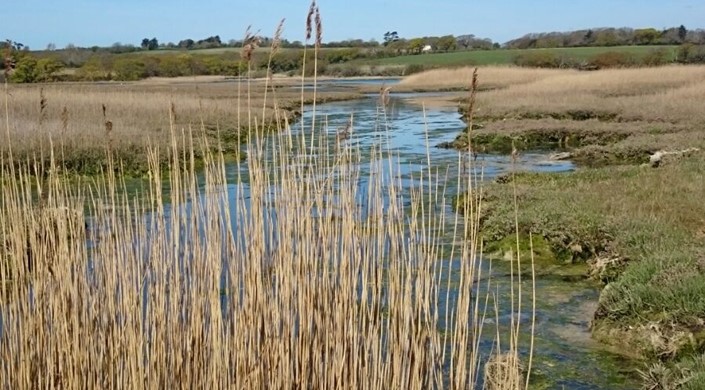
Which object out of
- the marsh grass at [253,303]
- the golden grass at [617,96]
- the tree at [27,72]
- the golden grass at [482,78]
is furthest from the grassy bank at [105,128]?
the golden grass at [482,78]

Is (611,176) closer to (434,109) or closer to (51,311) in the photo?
(51,311)

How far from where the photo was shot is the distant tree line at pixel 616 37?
69.6 meters

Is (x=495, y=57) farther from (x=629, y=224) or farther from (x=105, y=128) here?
(x=629, y=224)

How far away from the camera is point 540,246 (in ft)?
27.7

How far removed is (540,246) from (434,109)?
2274 centimetres

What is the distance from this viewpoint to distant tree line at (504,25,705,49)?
69.6 m

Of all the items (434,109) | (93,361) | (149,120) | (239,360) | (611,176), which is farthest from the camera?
(434,109)

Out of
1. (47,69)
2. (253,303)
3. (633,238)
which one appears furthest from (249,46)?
(47,69)

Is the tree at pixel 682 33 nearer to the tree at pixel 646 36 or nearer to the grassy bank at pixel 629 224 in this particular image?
the tree at pixel 646 36

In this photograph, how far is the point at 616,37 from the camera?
246 feet

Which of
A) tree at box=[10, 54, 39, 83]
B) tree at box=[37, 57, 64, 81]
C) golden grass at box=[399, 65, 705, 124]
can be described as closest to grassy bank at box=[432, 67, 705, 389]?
golden grass at box=[399, 65, 705, 124]

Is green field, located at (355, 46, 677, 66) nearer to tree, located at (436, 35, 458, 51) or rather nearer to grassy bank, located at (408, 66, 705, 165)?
tree, located at (436, 35, 458, 51)

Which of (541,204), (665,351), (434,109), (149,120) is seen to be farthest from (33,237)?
(434,109)

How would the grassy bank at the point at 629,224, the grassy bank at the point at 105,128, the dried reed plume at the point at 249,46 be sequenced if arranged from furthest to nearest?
the grassy bank at the point at 105,128, the grassy bank at the point at 629,224, the dried reed plume at the point at 249,46
